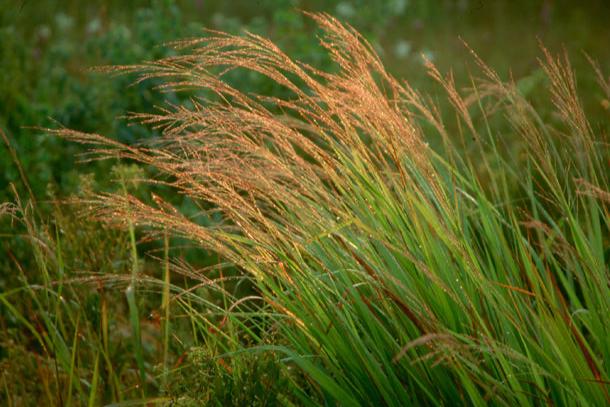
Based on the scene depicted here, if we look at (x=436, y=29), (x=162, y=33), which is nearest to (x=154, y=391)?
(x=162, y=33)

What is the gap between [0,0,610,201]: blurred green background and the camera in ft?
13.2

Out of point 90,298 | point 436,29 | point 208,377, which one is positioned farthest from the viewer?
point 436,29

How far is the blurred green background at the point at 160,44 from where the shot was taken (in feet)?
13.2

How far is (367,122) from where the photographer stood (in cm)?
219

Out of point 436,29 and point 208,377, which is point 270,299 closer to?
point 208,377

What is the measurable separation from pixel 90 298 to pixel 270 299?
762 mm

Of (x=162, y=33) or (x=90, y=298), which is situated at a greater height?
(x=162, y=33)

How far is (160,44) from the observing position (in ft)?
13.1

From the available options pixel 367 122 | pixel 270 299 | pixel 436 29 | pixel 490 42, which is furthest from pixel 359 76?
pixel 436 29

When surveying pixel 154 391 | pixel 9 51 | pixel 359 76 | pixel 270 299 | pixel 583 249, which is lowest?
pixel 154 391

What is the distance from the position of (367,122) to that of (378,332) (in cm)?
51

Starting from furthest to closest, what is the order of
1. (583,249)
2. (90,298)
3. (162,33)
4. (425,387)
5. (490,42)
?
(490,42), (162,33), (90,298), (583,249), (425,387)

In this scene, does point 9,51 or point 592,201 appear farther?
point 9,51

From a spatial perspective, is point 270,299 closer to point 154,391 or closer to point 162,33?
point 154,391
